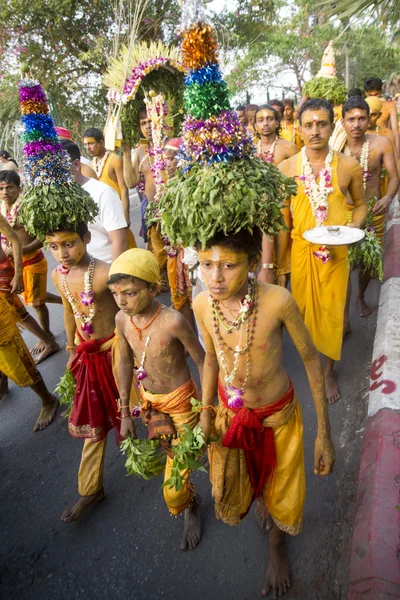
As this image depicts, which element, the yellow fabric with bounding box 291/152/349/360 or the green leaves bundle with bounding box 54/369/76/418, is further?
the yellow fabric with bounding box 291/152/349/360

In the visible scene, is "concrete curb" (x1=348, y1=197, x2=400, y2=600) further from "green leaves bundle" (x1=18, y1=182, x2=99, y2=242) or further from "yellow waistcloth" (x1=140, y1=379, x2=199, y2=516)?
"green leaves bundle" (x1=18, y1=182, x2=99, y2=242)

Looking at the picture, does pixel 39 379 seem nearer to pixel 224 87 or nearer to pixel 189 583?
pixel 189 583

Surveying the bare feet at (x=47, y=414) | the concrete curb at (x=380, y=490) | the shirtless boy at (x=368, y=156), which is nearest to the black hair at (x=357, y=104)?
the shirtless boy at (x=368, y=156)

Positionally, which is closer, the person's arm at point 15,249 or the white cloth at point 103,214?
the person's arm at point 15,249

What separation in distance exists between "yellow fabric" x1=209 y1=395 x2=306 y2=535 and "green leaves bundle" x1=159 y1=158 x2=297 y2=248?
1030 mm

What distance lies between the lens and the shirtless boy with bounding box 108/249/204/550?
97.0 inches

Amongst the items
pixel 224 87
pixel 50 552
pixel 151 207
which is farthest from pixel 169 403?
pixel 151 207

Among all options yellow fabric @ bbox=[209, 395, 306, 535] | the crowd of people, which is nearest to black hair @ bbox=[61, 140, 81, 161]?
the crowd of people

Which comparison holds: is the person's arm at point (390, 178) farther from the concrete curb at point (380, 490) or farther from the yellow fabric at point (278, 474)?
the yellow fabric at point (278, 474)

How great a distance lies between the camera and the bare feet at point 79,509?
290 cm

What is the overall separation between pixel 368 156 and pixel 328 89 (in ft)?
4.33

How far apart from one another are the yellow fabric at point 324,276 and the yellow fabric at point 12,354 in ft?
8.47

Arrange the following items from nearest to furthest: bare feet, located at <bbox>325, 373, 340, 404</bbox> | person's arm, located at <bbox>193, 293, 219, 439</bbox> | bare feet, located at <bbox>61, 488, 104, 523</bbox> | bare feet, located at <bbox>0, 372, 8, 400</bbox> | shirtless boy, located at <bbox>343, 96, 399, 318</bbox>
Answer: person's arm, located at <bbox>193, 293, 219, 439</bbox>
bare feet, located at <bbox>61, 488, 104, 523</bbox>
bare feet, located at <bbox>325, 373, 340, 404</bbox>
bare feet, located at <bbox>0, 372, 8, 400</bbox>
shirtless boy, located at <bbox>343, 96, 399, 318</bbox>

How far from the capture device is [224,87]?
5.58 ft
